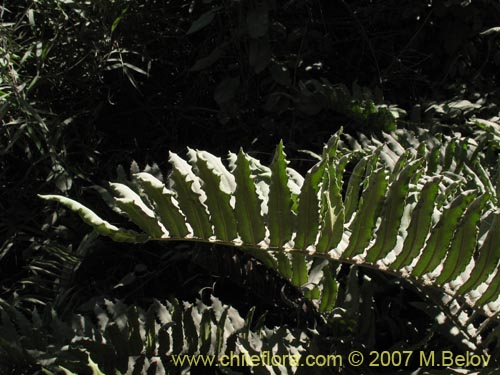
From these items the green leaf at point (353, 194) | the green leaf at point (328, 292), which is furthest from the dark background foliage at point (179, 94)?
the green leaf at point (353, 194)

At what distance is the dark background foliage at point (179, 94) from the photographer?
2.28 m

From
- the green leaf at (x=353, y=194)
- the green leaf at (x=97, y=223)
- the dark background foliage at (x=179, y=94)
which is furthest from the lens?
the dark background foliage at (x=179, y=94)

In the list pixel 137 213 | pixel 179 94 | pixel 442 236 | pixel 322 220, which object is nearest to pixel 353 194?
pixel 322 220

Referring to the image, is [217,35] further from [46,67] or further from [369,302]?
[369,302]

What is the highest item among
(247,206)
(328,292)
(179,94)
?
(179,94)

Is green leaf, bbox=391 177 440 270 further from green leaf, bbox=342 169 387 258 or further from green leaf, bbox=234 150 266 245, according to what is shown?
green leaf, bbox=234 150 266 245

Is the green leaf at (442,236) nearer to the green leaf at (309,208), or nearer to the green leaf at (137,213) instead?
the green leaf at (309,208)

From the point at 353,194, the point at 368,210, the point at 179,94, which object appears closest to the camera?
the point at 368,210

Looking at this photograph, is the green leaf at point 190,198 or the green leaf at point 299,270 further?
the green leaf at point 299,270

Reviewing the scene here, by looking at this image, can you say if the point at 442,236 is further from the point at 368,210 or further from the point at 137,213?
the point at 137,213

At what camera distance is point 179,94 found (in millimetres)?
2736

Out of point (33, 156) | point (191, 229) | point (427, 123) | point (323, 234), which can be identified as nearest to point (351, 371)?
point (323, 234)

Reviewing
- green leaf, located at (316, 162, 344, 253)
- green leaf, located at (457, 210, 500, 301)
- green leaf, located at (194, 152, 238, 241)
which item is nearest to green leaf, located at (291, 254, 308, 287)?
green leaf, located at (316, 162, 344, 253)

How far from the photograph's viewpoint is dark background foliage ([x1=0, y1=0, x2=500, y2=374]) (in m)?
2.28
